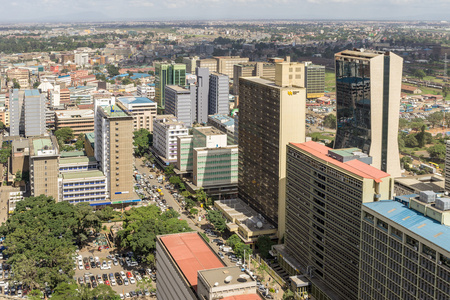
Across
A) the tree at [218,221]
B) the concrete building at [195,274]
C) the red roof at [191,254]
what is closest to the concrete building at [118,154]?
the tree at [218,221]

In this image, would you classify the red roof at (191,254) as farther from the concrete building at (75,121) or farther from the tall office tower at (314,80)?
the tall office tower at (314,80)

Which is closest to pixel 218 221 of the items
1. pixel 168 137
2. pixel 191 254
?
pixel 191 254

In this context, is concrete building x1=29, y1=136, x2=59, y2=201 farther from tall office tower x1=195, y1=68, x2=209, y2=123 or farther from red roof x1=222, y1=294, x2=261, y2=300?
tall office tower x1=195, y1=68, x2=209, y2=123

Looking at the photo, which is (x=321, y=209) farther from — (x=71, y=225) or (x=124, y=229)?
(x=71, y=225)

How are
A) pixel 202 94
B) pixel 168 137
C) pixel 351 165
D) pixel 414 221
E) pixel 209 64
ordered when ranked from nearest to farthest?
pixel 414 221 → pixel 351 165 → pixel 168 137 → pixel 202 94 → pixel 209 64

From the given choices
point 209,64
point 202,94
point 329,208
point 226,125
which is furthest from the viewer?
point 209,64

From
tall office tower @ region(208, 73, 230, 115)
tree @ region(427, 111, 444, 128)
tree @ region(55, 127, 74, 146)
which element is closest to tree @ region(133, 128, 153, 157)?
tree @ region(55, 127, 74, 146)

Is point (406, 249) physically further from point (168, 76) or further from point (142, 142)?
point (168, 76)
